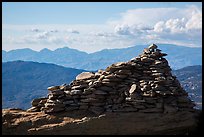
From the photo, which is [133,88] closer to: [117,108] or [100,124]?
[117,108]

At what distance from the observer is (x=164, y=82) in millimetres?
34719

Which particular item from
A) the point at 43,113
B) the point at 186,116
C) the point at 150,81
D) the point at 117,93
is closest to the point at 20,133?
the point at 43,113

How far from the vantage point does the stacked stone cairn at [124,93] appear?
34062 millimetres

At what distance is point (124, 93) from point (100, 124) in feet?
11.1

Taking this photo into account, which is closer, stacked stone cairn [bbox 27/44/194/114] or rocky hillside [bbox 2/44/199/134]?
rocky hillside [bbox 2/44/199/134]

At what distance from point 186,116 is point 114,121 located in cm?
613

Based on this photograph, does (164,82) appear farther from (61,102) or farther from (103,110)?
(61,102)

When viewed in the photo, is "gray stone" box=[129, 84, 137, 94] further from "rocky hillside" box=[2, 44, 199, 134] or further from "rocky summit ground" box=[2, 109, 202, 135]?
"rocky summit ground" box=[2, 109, 202, 135]

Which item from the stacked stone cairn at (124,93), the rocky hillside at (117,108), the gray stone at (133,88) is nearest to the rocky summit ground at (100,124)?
the rocky hillside at (117,108)

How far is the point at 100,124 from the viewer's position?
33375mm

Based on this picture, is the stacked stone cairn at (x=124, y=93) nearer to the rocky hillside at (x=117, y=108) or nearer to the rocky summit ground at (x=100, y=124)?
the rocky hillside at (x=117, y=108)

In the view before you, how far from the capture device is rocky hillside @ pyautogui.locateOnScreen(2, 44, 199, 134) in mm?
33344

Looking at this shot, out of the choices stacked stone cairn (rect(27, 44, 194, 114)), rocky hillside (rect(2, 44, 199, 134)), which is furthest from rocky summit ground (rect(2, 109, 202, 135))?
stacked stone cairn (rect(27, 44, 194, 114))

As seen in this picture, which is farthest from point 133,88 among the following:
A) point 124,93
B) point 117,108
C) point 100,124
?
point 100,124
